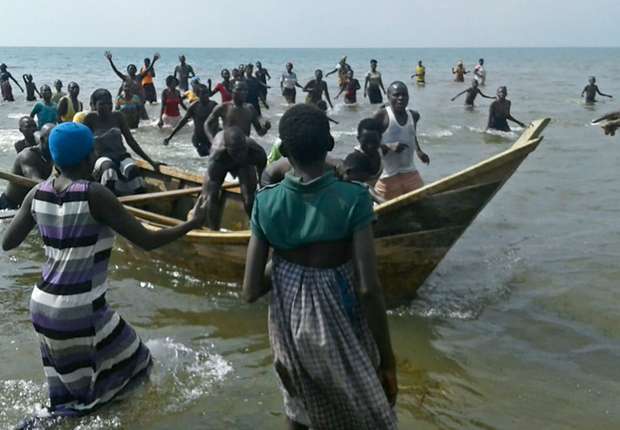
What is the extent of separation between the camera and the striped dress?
10.2 ft

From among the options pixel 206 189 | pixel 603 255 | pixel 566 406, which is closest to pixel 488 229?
pixel 603 255

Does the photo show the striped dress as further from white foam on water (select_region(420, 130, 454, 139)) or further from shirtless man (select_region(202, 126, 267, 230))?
white foam on water (select_region(420, 130, 454, 139))

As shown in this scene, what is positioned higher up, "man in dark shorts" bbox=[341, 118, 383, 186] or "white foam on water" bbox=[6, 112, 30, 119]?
"man in dark shorts" bbox=[341, 118, 383, 186]

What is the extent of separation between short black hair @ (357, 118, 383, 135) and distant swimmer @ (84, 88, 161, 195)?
2803 mm

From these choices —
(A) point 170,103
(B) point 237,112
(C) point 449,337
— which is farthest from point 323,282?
(A) point 170,103

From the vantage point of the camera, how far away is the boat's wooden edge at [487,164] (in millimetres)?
4199

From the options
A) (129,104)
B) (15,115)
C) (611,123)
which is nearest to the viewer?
(611,123)

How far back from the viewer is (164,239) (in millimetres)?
3389

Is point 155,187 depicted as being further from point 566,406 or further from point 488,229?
point 566,406

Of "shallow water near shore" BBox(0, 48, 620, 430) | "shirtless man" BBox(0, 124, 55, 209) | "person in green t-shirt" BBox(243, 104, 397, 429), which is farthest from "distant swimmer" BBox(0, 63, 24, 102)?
"person in green t-shirt" BBox(243, 104, 397, 429)

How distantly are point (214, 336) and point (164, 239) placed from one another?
85.7 inches

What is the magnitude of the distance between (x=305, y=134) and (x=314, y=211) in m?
0.29

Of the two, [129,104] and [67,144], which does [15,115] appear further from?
[67,144]

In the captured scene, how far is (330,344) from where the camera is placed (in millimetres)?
2496
